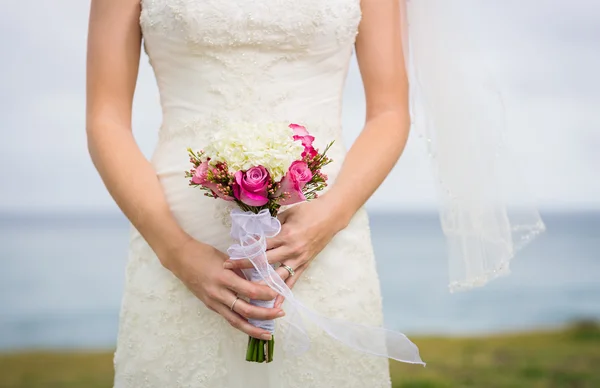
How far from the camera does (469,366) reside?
5.96 m

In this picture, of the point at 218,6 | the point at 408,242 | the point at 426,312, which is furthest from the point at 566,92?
the point at 218,6

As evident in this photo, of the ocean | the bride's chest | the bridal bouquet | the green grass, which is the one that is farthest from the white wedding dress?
the ocean

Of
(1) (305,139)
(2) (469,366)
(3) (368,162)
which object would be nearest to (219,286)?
(1) (305,139)

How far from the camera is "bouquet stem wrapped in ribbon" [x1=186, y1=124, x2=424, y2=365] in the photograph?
153cm

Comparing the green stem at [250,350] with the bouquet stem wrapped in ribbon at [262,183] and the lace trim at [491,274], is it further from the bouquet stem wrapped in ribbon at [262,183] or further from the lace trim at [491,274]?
the lace trim at [491,274]

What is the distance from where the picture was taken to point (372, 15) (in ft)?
6.60

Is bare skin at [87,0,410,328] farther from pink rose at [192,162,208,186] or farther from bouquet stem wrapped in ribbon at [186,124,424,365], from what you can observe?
pink rose at [192,162,208,186]

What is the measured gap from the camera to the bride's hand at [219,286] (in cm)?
168

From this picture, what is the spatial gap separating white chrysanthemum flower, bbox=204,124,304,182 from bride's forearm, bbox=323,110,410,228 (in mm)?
301

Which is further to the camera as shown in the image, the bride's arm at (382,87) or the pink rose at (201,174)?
the bride's arm at (382,87)

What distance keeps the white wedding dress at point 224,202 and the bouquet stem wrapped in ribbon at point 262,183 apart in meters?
0.14

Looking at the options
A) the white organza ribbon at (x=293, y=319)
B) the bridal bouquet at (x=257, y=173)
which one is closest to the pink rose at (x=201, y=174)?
the bridal bouquet at (x=257, y=173)

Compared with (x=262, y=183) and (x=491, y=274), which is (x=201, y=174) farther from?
(x=491, y=274)

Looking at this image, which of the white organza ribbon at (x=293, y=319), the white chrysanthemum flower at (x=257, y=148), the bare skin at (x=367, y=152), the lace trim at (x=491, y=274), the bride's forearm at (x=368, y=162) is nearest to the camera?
the white chrysanthemum flower at (x=257, y=148)
